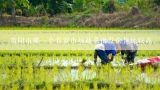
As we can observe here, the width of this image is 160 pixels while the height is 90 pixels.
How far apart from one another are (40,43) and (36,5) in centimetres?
707

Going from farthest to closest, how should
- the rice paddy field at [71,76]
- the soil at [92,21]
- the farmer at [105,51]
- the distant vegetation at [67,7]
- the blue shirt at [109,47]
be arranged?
1. the distant vegetation at [67,7]
2. the soil at [92,21]
3. the blue shirt at [109,47]
4. the farmer at [105,51]
5. the rice paddy field at [71,76]

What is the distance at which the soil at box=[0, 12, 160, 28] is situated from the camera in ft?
57.6

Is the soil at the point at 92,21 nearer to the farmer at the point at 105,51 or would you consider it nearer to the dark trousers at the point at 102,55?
the farmer at the point at 105,51

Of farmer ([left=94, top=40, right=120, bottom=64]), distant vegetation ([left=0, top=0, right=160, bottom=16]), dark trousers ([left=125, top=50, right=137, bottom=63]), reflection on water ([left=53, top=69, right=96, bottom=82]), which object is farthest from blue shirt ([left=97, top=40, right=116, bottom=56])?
distant vegetation ([left=0, top=0, right=160, bottom=16])

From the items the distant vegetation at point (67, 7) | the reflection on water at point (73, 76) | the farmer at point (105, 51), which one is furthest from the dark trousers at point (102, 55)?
the distant vegetation at point (67, 7)

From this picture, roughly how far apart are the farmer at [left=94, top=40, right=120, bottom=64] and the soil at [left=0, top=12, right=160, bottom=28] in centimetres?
783

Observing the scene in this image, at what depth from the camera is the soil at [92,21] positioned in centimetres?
1755

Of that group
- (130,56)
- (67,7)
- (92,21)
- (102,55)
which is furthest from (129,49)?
(67,7)

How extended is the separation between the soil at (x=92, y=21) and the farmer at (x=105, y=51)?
308 inches

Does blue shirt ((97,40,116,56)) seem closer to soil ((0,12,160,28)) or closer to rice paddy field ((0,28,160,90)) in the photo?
rice paddy field ((0,28,160,90))

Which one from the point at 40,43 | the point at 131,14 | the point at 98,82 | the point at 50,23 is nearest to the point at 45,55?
the point at 40,43

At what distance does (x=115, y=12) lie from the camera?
65.1ft

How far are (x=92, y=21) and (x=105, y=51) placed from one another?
8.53 metres

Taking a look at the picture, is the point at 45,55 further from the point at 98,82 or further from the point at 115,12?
the point at 115,12
